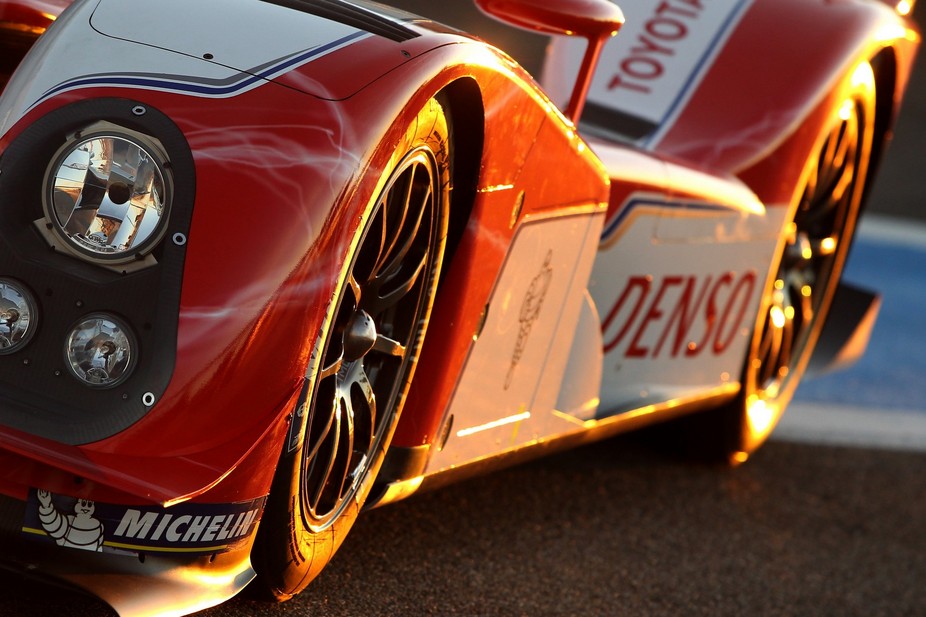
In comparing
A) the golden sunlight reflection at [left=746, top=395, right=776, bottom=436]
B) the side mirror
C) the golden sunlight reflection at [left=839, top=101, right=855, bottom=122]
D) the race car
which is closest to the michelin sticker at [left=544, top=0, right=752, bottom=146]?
the golden sunlight reflection at [left=839, top=101, right=855, bottom=122]

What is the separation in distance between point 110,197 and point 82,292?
139 mm

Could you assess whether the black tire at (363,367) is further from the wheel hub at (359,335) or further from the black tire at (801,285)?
the black tire at (801,285)

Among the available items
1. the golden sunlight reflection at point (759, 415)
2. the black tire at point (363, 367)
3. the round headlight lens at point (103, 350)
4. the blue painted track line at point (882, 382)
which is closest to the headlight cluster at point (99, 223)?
the round headlight lens at point (103, 350)

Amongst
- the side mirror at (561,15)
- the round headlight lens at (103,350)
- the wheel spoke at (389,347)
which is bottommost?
the wheel spoke at (389,347)

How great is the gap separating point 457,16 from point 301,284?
49.7 inches

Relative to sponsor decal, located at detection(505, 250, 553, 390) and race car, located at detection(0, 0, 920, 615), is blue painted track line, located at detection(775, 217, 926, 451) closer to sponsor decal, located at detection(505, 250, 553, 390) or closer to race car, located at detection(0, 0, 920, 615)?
race car, located at detection(0, 0, 920, 615)

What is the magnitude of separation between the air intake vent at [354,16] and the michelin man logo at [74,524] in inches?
32.9

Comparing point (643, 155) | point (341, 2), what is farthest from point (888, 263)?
point (341, 2)

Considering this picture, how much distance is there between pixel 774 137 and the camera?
4.16m

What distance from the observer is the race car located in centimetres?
203

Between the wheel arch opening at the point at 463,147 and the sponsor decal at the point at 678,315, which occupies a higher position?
the wheel arch opening at the point at 463,147

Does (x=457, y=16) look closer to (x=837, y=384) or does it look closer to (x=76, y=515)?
(x=76, y=515)

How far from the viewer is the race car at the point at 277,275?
2025 millimetres

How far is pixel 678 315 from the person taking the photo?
3.80 meters
